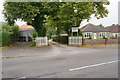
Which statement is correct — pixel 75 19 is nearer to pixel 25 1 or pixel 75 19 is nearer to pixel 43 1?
pixel 43 1

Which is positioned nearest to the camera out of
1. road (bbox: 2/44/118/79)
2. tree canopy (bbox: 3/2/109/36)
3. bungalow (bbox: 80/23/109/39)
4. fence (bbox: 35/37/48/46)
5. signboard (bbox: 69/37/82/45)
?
road (bbox: 2/44/118/79)

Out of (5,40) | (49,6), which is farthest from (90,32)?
(5,40)

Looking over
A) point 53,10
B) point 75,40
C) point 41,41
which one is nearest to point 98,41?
point 75,40

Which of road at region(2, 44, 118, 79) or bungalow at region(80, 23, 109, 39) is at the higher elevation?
bungalow at region(80, 23, 109, 39)

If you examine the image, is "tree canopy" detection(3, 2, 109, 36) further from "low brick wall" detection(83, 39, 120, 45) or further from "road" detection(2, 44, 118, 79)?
"road" detection(2, 44, 118, 79)

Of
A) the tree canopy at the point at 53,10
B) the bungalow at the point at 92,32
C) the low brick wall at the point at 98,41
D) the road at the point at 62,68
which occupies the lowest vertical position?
the road at the point at 62,68

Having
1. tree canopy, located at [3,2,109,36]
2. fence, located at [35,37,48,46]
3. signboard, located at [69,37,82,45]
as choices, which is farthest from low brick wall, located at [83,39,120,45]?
fence, located at [35,37,48,46]

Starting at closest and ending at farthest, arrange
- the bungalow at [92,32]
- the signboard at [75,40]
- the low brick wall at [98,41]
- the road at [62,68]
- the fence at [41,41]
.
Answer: the road at [62,68] < the fence at [41,41] < the low brick wall at [98,41] < the signboard at [75,40] < the bungalow at [92,32]

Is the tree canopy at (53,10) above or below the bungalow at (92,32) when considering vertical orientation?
above

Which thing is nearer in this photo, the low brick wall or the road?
the road

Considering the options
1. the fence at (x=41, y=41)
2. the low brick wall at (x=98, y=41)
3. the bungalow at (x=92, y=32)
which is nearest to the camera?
the fence at (x=41, y=41)

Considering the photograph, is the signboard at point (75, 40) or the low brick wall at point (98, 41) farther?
the signboard at point (75, 40)

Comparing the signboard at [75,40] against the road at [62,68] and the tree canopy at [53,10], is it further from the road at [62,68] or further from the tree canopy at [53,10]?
the road at [62,68]

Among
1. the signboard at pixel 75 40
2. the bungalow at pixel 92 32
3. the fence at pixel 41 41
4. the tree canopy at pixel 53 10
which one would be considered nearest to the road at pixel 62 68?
the fence at pixel 41 41
